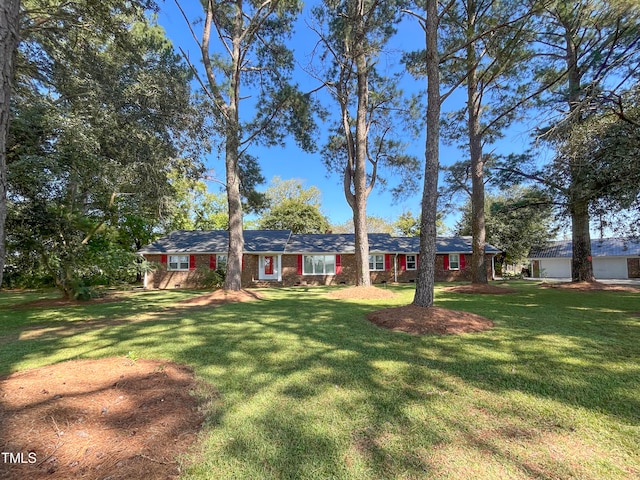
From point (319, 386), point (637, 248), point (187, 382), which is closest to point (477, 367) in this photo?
point (319, 386)

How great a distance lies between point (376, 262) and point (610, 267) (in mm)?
25011

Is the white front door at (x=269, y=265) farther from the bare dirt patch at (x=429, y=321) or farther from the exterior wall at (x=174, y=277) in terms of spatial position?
the bare dirt patch at (x=429, y=321)

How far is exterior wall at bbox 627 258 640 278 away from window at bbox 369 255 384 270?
81.4 ft

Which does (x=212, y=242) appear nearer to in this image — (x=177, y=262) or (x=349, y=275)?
(x=177, y=262)

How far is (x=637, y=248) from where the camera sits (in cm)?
2712

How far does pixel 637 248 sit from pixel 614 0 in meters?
28.7

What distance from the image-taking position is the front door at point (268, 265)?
20.5m

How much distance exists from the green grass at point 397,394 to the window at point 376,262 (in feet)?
49.0

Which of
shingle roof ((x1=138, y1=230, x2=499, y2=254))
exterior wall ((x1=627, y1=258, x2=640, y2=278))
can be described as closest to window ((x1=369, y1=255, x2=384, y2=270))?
shingle roof ((x1=138, y1=230, x2=499, y2=254))

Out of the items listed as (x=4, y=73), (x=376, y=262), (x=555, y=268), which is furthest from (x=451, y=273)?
(x=4, y=73)

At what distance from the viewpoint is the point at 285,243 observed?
2111 centimetres

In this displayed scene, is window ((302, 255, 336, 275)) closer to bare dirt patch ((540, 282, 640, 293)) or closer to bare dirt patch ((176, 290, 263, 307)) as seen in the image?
bare dirt patch ((176, 290, 263, 307))

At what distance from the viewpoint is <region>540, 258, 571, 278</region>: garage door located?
30875 millimetres

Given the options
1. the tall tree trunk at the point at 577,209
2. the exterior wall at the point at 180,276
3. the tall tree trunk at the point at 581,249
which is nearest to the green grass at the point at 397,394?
the tall tree trunk at the point at 577,209
